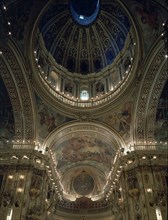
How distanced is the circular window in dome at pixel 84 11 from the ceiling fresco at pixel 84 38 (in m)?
0.25

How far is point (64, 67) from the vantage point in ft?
86.3

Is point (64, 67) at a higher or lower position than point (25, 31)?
higher

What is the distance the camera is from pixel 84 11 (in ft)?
84.4

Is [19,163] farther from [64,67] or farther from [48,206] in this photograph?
[64,67]

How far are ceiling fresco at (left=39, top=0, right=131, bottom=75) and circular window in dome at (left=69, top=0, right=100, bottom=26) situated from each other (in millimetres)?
252

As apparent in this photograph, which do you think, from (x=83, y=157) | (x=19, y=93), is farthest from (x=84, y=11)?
(x=83, y=157)

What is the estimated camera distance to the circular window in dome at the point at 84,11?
24938 mm

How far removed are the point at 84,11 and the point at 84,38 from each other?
308 centimetres

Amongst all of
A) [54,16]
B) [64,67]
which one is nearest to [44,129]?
[64,67]

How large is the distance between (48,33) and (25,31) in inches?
248

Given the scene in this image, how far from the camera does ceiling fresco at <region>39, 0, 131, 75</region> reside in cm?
2322

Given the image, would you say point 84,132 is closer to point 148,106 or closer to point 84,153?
point 84,153

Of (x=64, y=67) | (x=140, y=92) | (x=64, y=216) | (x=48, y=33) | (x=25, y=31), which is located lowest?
(x=64, y=216)

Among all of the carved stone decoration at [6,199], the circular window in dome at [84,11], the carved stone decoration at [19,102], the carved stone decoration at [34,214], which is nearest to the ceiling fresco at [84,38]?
the circular window in dome at [84,11]
